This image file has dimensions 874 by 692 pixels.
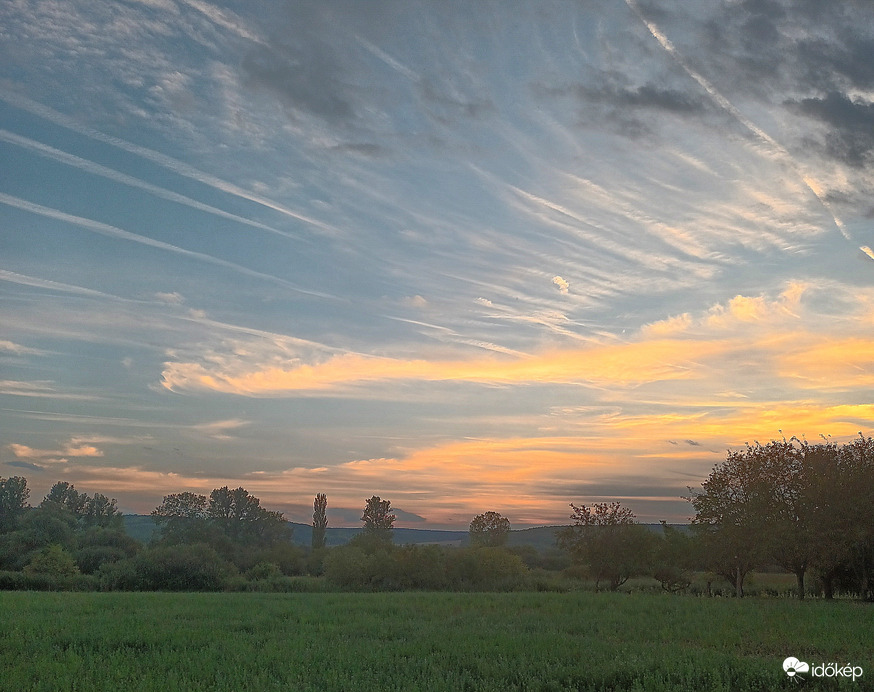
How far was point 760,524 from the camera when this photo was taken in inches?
1613

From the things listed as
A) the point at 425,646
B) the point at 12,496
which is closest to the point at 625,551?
the point at 425,646

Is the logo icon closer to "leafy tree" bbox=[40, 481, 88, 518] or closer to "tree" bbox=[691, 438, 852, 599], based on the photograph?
"tree" bbox=[691, 438, 852, 599]

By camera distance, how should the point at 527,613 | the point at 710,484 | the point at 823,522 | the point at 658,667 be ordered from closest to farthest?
the point at 658,667 → the point at 527,613 → the point at 823,522 → the point at 710,484

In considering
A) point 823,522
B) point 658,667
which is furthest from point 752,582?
point 658,667

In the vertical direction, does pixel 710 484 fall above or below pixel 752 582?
above

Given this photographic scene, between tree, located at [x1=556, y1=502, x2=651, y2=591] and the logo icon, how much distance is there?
35821 millimetres

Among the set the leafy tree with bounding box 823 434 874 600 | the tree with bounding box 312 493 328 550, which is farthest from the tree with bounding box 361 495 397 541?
the leafy tree with bounding box 823 434 874 600

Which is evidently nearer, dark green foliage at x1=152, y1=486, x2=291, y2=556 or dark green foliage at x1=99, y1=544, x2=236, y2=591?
dark green foliage at x1=99, y1=544, x2=236, y2=591

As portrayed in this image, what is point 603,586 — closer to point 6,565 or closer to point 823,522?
point 823,522

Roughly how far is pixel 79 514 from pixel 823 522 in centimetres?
12670

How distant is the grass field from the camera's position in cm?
1484
